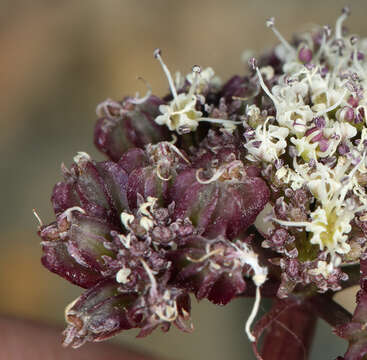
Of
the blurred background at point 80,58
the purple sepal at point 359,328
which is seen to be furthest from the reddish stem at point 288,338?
the blurred background at point 80,58

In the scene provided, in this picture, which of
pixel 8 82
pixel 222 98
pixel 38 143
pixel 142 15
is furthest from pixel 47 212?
pixel 222 98

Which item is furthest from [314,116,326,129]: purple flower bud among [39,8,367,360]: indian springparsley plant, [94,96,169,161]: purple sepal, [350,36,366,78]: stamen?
[94,96,169,161]: purple sepal

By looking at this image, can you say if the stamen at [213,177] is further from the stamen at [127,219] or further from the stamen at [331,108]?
the stamen at [331,108]

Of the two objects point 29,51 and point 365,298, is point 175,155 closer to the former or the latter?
point 365,298

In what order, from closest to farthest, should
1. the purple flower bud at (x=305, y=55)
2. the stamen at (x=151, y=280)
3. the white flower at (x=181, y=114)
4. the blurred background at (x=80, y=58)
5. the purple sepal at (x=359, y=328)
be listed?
the stamen at (x=151, y=280), the purple sepal at (x=359, y=328), the white flower at (x=181, y=114), the purple flower bud at (x=305, y=55), the blurred background at (x=80, y=58)

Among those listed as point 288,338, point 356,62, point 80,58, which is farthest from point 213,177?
point 80,58

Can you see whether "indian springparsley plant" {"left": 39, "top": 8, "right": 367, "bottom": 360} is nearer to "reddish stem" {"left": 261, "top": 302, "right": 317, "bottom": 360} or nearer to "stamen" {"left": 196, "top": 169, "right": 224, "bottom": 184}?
"stamen" {"left": 196, "top": 169, "right": 224, "bottom": 184}

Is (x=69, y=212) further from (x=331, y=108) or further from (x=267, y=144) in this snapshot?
(x=331, y=108)
